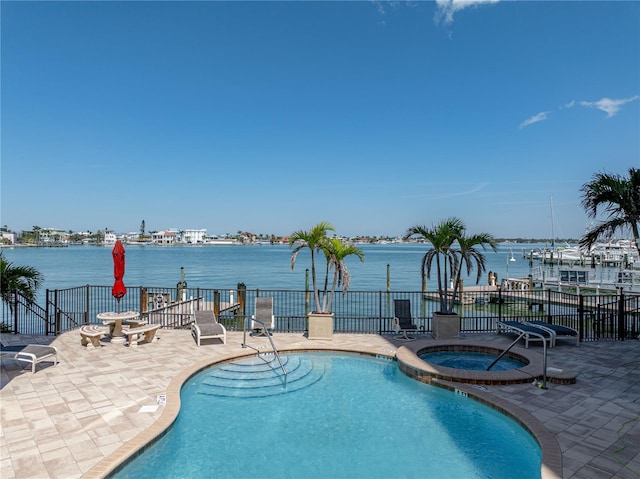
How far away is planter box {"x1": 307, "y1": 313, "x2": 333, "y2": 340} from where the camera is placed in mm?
10633

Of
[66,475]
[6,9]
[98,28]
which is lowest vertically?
[66,475]

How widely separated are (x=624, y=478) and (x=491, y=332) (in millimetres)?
7973

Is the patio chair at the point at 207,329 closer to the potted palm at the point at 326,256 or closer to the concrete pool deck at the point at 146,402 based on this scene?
the concrete pool deck at the point at 146,402

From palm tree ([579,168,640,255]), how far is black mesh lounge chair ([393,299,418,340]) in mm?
5017

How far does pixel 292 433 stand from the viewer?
5.64m

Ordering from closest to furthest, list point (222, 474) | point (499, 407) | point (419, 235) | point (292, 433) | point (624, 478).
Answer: point (624, 478)
point (222, 474)
point (292, 433)
point (499, 407)
point (419, 235)

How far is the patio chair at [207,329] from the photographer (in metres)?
10.0

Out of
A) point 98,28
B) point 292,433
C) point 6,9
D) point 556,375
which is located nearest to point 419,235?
point 556,375

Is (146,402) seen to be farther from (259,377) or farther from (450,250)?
(450,250)

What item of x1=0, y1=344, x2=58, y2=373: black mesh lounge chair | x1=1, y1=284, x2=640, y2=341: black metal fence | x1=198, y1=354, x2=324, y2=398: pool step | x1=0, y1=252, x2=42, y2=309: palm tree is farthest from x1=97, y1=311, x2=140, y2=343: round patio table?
x1=198, y1=354, x2=324, y2=398: pool step

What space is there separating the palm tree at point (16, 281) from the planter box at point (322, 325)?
8.36 meters

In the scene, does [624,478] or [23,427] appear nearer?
[624,478]

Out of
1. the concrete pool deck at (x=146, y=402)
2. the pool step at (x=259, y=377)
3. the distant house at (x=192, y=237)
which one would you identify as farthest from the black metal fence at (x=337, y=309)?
the distant house at (x=192, y=237)

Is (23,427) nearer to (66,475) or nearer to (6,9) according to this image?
(66,475)
